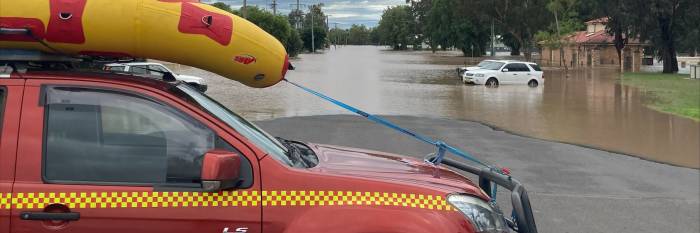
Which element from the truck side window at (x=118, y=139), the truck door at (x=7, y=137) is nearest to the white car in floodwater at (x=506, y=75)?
the truck side window at (x=118, y=139)

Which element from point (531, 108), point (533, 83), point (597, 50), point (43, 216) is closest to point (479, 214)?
point (43, 216)

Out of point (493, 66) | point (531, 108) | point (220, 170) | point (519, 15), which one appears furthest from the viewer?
point (519, 15)

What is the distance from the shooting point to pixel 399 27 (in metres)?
170

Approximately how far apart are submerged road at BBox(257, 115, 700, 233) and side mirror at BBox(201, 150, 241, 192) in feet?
14.7

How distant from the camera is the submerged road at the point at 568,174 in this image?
750 cm

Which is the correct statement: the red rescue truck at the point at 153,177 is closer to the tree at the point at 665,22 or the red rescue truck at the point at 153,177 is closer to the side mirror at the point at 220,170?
the side mirror at the point at 220,170

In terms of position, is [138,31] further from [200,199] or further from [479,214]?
[479,214]

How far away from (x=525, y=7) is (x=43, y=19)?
225 ft

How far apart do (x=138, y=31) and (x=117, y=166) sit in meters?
0.66

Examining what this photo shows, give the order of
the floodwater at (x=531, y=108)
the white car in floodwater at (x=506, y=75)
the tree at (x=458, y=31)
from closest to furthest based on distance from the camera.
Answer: the floodwater at (x=531, y=108), the white car in floodwater at (x=506, y=75), the tree at (x=458, y=31)

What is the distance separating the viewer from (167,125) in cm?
341

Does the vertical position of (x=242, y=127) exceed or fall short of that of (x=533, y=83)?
it exceeds it

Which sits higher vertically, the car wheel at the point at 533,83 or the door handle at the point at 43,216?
the door handle at the point at 43,216

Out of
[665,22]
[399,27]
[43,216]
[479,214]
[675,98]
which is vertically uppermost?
[399,27]
